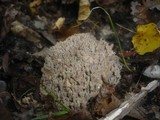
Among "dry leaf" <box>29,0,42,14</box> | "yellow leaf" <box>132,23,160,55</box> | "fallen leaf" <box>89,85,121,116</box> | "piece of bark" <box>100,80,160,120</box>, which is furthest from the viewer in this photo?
"dry leaf" <box>29,0,42,14</box>

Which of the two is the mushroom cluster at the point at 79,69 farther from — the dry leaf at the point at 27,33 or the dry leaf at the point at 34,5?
the dry leaf at the point at 34,5

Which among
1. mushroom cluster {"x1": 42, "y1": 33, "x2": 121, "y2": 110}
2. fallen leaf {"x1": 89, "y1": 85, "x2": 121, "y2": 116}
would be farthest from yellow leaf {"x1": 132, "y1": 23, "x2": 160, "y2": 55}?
fallen leaf {"x1": 89, "y1": 85, "x2": 121, "y2": 116}

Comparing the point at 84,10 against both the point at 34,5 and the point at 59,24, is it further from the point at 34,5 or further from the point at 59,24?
the point at 34,5

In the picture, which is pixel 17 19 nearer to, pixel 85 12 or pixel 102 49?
pixel 85 12

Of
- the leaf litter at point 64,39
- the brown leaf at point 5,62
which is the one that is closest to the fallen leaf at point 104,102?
the leaf litter at point 64,39

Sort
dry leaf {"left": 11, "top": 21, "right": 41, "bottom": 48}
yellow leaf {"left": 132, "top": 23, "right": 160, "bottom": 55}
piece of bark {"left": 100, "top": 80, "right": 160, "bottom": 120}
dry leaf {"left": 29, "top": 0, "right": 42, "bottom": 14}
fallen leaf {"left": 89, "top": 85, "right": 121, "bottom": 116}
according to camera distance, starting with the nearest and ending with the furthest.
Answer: piece of bark {"left": 100, "top": 80, "right": 160, "bottom": 120}
fallen leaf {"left": 89, "top": 85, "right": 121, "bottom": 116}
yellow leaf {"left": 132, "top": 23, "right": 160, "bottom": 55}
dry leaf {"left": 11, "top": 21, "right": 41, "bottom": 48}
dry leaf {"left": 29, "top": 0, "right": 42, "bottom": 14}

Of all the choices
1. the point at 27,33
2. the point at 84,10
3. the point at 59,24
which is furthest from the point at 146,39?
the point at 27,33

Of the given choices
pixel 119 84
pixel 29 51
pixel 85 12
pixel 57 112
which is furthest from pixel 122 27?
pixel 57 112

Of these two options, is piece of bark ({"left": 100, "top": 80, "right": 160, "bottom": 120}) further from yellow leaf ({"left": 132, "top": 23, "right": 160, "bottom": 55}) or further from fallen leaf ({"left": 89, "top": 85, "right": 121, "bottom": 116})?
yellow leaf ({"left": 132, "top": 23, "right": 160, "bottom": 55})
